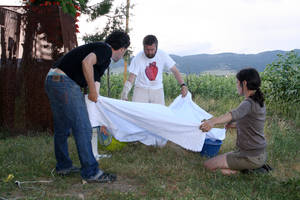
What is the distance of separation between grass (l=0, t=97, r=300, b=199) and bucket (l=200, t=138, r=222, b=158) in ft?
0.61

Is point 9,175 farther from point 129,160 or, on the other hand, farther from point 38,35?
point 38,35

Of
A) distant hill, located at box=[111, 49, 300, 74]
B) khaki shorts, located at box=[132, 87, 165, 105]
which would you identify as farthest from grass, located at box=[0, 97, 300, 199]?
distant hill, located at box=[111, 49, 300, 74]

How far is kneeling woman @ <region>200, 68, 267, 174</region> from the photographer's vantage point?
3.63 meters

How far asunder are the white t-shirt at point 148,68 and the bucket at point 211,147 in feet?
4.32

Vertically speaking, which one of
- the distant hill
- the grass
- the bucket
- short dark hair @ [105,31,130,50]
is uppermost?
the distant hill

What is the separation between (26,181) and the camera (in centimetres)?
360

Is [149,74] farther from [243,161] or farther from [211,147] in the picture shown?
[243,161]

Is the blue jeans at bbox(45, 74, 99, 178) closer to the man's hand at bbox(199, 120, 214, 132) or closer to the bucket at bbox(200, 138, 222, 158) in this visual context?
the man's hand at bbox(199, 120, 214, 132)

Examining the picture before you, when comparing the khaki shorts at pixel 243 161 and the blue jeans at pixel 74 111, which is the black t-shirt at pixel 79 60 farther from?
the khaki shorts at pixel 243 161

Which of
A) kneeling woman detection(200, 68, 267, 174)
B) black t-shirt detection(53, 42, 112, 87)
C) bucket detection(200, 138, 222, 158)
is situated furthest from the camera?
bucket detection(200, 138, 222, 158)

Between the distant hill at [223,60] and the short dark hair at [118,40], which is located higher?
the distant hill at [223,60]

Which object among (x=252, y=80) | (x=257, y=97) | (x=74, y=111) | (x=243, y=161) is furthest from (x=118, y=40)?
(x=243, y=161)

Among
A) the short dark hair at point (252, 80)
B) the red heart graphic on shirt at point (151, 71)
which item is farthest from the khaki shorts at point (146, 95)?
the short dark hair at point (252, 80)

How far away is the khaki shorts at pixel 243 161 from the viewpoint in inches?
148
